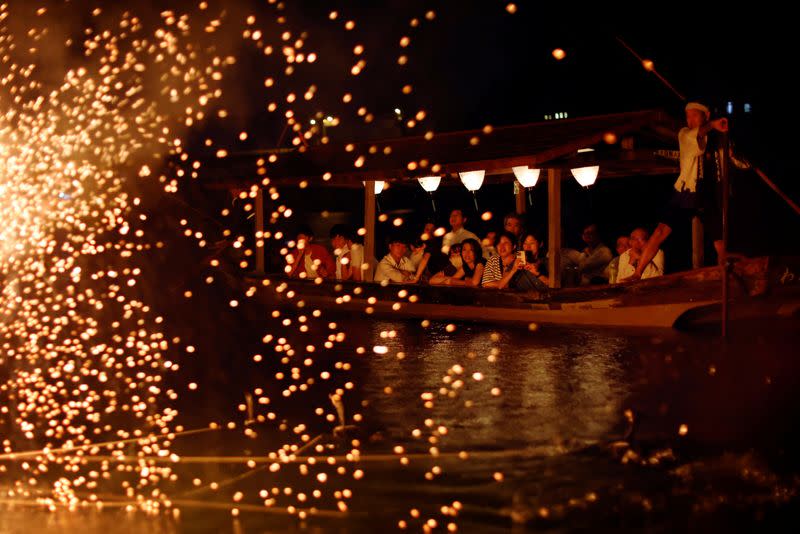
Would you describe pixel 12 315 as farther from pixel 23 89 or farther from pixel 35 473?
pixel 35 473

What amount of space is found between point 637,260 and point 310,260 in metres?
5.89

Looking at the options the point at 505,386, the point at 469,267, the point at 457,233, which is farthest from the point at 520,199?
the point at 505,386

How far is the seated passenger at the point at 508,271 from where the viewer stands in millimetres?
11797

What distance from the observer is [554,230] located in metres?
11.4

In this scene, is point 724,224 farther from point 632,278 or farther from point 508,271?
point 508,271

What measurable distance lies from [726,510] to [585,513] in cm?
67

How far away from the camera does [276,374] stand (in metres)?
8.45

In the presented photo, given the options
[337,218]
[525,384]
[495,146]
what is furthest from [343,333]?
[337,218]

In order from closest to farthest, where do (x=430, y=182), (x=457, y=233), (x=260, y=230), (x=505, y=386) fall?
(x=505, y=386) → (x=457, y=233) → (x=430, y=182) → (x=260, y=230)

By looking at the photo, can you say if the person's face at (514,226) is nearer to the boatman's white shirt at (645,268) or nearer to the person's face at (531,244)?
the person's face at (531,244)

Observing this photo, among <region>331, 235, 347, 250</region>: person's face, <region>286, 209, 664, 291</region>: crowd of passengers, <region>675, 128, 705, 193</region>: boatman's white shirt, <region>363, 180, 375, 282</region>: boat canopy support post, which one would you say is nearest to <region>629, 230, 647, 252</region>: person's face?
<region>286, 209, 664, 291</region>: crowd of passengers

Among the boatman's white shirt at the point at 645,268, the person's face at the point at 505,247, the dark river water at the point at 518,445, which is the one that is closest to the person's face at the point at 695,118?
the boatman's white shirt at the point at 645,268

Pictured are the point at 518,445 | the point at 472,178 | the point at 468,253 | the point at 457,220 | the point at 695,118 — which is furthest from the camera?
the point at 457,220

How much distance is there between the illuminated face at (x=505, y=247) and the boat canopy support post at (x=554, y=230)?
26.4 inches
